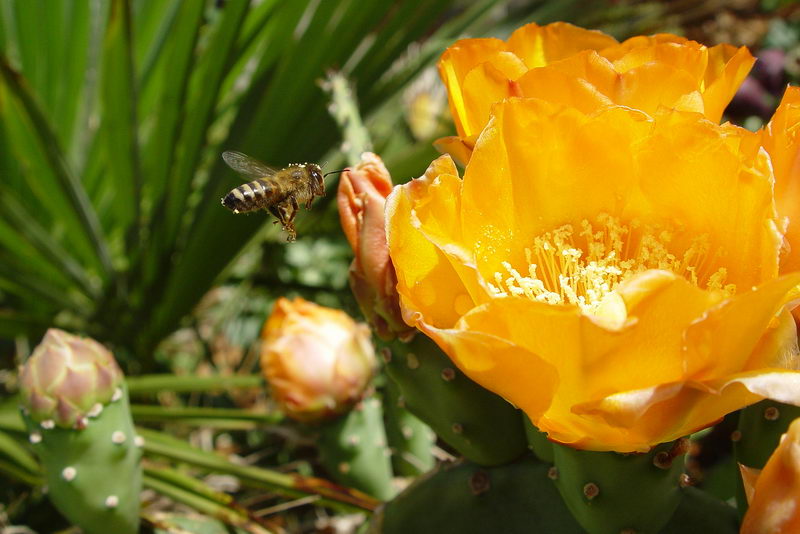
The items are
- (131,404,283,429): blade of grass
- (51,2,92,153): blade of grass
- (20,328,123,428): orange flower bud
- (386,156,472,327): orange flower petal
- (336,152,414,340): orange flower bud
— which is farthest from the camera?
(51,2,92,153): blade of grass

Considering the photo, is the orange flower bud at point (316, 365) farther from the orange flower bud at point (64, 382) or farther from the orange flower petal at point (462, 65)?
the orange flower petal at point (462, 65)

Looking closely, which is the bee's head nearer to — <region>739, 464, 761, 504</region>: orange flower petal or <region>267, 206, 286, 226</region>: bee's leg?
<region>267, 206, 286, 226</region>: bee's leg

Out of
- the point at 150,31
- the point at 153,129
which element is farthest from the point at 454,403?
the point at 150,31

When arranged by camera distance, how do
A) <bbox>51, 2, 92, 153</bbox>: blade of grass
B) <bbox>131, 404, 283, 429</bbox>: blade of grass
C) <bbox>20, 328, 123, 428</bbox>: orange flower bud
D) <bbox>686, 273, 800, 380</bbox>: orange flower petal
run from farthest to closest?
<bbox>51, 2, 92, 153</bbox>: blade of grass, <bbox>131, 404, 283, 429</bbox>: blade of grass, <bbox>20, 328, 123, 428</bbox>: orange flower bud, <bbox>686, 273, 800, 380</bbox>: orange flower petal

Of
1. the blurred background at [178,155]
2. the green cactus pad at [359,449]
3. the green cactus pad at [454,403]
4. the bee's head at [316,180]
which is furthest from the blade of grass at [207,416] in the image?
the green cactus pad at [454,403]

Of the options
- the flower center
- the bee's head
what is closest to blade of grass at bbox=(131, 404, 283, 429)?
the bee's head

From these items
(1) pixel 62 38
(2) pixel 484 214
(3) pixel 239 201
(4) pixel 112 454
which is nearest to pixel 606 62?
(2) pixel 484 214

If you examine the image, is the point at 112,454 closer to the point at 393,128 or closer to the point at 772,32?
the point at 393,128
